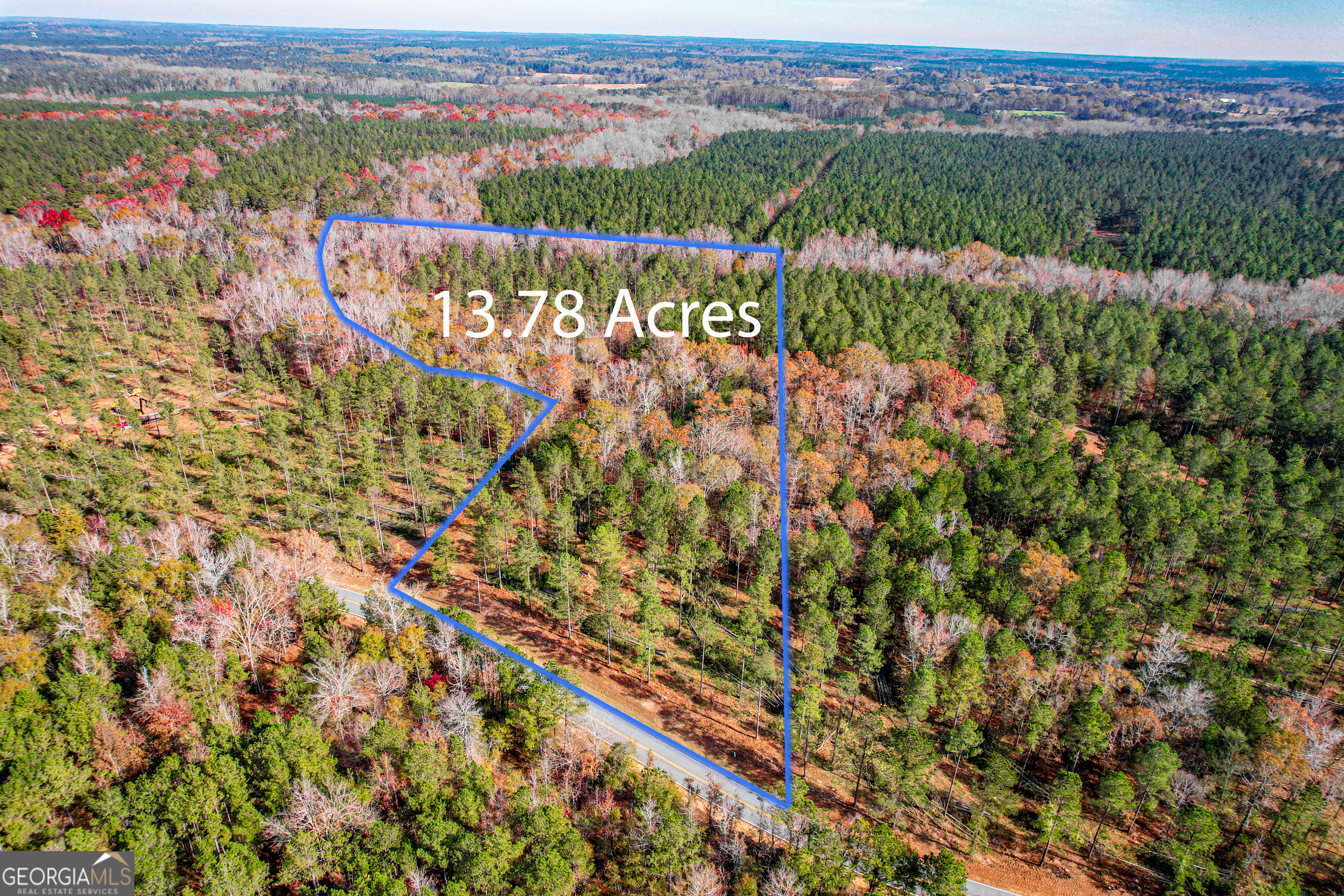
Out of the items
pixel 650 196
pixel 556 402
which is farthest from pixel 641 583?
pixel 650 196

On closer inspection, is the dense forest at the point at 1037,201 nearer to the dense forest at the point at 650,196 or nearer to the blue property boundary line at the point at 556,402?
the dense forest at the point at 650,196

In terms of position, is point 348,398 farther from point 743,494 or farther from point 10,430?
point 743,494

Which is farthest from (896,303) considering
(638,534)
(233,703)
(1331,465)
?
(233,703)

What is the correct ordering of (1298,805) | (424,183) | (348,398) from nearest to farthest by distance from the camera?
(1298,805) → (348,398) → (424,183)

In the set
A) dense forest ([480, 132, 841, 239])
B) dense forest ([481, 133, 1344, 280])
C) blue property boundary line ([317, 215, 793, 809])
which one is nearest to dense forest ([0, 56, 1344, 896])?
blue property boundary line ([317, 215, 793, 809])

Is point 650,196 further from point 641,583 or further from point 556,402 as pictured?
point 556,402
